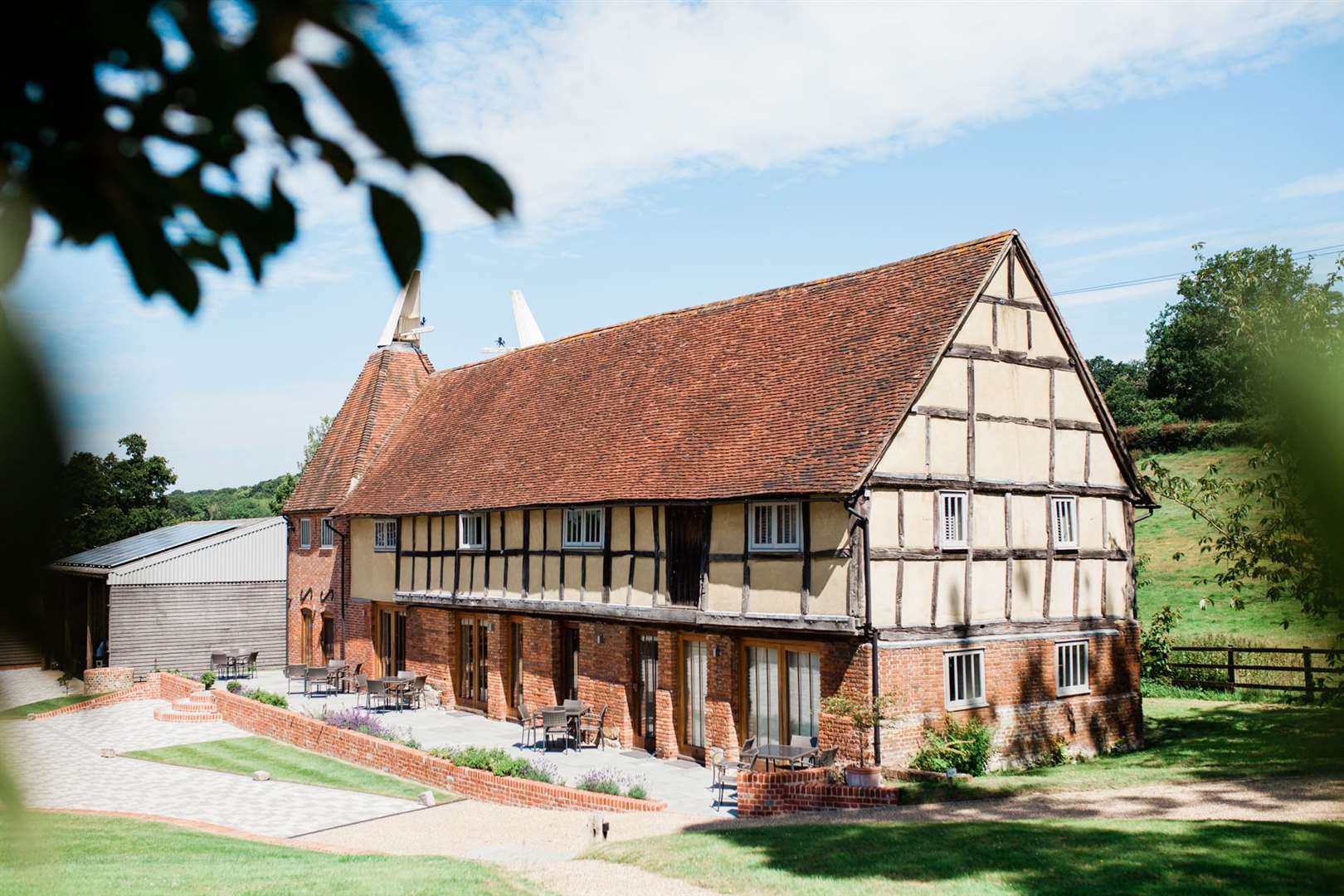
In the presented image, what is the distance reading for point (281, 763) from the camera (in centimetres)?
2330

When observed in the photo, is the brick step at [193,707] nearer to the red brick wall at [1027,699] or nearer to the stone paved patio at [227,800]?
the stone paved patio at [227,800]

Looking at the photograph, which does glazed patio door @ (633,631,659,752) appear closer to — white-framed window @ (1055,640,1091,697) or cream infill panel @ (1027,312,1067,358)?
white-framed window @ (1055,640,1091,697)

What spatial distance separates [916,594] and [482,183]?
18.4 metres

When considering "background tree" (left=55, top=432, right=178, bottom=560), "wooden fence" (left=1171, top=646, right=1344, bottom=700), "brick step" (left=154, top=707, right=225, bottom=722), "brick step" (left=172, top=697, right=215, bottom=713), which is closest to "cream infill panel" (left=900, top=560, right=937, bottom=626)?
"wooden fence" (left=1171, top=646, right=1344, bottom=700)

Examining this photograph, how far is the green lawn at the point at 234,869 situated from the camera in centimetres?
1226

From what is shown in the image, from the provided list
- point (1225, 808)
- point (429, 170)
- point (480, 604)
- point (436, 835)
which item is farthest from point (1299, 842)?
point (480, 604)

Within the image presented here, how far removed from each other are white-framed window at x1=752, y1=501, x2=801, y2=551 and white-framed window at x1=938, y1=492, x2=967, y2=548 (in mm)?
2517

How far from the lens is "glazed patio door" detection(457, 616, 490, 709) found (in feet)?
93.1

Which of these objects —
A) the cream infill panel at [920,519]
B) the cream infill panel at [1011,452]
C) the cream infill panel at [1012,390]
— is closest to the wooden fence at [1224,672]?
the cream infill panel at [1011,452]

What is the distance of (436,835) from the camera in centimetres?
1689

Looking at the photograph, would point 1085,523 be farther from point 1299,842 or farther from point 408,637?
point 408,637

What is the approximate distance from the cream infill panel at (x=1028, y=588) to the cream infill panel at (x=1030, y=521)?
353mm

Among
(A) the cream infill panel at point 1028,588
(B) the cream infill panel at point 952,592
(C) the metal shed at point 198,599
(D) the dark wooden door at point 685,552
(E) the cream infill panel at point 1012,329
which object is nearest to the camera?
(B) the cream infill panel at point 952,592

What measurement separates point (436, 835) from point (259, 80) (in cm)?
1691
